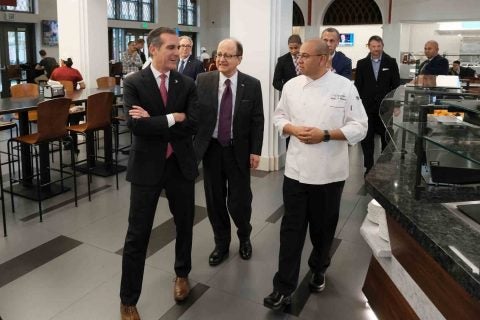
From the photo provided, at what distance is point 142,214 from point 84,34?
19.2 feet

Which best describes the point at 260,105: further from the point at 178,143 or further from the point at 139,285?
the point at 139,285

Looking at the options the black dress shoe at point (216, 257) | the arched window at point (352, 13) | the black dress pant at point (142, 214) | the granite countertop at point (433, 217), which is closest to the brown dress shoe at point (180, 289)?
the black dress pant at point (142, 214)

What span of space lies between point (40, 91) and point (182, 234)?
360 cm

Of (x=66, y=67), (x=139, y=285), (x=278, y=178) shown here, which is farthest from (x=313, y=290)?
(x=66, y=67)

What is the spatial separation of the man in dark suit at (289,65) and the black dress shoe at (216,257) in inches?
95.9

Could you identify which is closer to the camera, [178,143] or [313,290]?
[178,143]

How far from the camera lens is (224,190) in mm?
3064

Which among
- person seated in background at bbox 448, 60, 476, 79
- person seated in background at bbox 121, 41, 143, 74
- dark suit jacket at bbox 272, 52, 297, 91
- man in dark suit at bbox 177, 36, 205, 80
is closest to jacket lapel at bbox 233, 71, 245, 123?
man in dark suit at bbox 177, 36, 205, 80

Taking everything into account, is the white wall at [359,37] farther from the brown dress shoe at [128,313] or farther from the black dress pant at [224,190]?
the brown dress shoe at [128,313]

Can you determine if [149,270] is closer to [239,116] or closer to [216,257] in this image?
[216,257]

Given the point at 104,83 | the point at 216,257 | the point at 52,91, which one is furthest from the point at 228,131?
the point at 104,83

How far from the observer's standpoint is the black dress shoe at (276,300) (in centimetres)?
243

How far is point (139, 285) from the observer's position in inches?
91.5

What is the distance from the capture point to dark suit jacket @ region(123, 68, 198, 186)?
85.1 inches
